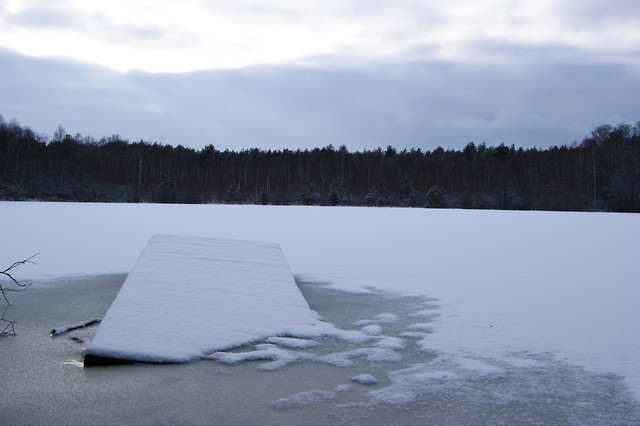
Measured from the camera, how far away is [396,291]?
21.3 ft

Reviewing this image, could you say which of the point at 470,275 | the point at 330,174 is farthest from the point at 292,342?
the point at 330,174

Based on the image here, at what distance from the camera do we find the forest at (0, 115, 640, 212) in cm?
4453

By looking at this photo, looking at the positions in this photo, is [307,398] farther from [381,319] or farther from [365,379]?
[381,319]

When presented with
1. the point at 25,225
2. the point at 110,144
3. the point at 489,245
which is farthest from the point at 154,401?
the point at 110,144

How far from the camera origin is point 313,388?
10.7ft

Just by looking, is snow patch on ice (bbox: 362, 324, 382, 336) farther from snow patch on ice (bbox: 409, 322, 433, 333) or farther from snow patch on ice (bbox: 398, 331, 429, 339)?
snow patch on ice (bbox: 409, 322, 433, 333)

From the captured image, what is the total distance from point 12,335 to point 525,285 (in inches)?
214

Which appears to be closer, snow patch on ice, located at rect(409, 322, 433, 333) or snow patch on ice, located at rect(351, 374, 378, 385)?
snow patch on ice, located at rect(351, 374, 378, 385)

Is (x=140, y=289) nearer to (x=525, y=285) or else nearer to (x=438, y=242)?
(x=525, y=285)

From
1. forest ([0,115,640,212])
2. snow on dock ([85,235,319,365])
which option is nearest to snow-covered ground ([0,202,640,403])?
snow on dock ([85,235,319,365])

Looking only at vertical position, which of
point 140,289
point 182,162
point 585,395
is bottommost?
point 585,395

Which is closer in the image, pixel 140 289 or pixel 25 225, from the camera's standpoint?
pixel 140 289

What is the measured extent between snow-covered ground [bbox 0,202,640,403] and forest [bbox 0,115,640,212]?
2926cm

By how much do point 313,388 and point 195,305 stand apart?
1861mm
